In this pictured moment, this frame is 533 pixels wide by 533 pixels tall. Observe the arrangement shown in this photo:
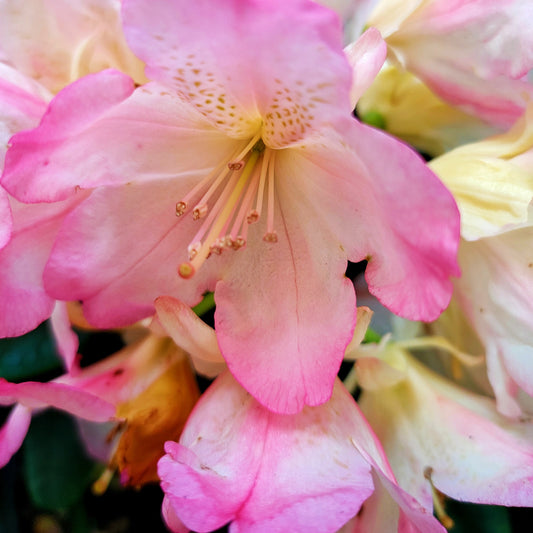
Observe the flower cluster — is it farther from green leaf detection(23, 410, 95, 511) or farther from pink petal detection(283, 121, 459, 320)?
green leaf detection(23, 410, 95, 511)

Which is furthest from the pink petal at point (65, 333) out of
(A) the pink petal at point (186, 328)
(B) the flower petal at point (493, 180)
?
(B) the flower petal at point (493, 180)

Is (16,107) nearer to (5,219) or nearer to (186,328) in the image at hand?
(5,219)

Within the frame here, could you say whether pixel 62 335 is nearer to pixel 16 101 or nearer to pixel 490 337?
pixel 16 101

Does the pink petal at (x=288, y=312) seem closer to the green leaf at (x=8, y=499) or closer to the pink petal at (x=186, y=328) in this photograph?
the pink petal at (x=186, y=328)

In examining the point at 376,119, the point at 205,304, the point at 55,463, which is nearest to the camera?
the point at 205,304

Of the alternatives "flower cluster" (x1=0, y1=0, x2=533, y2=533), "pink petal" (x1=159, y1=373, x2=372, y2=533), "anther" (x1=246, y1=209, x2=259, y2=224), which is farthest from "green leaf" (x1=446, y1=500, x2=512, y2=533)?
"anther" (x1=246, y1=209, x2=259, y2=224)

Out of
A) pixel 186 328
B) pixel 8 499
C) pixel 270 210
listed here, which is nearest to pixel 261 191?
pixel 270 210

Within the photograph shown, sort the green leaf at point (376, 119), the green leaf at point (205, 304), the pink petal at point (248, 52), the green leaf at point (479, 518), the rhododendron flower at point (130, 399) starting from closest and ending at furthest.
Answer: the pink petal at point (248, 52) → the rhododendron flower at point (130, 399) → the green leaf at point (205, 304) → the green leaf at point (376, 119) → the green leaf at point (479, 518)
